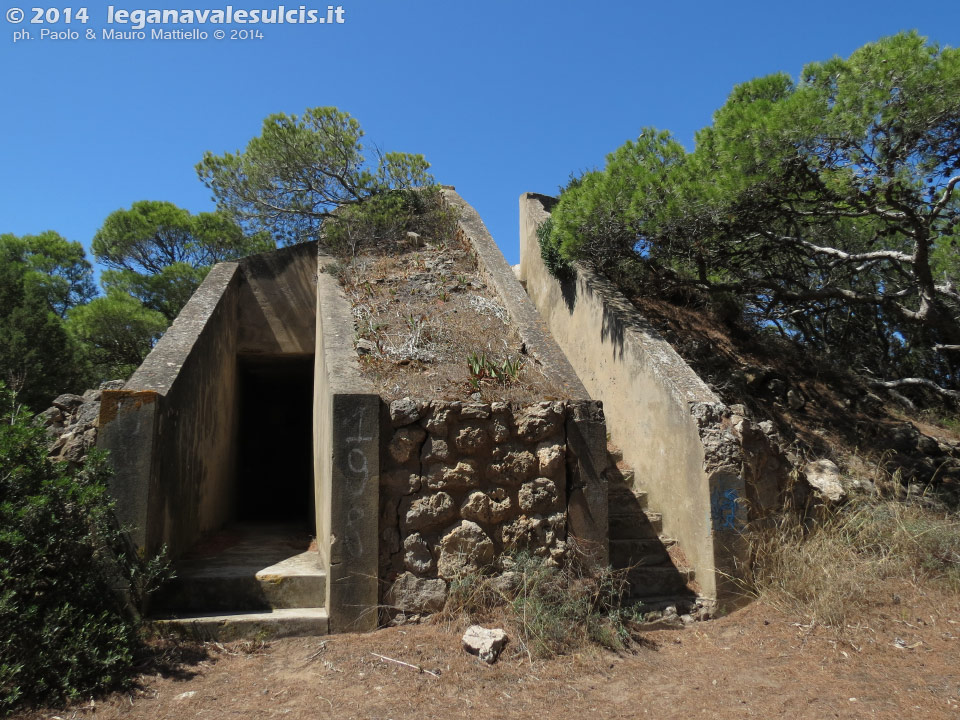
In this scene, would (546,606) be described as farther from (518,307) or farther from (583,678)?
(518,307)

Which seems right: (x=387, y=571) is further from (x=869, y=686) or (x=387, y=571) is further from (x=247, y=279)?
(x=247, y=279)

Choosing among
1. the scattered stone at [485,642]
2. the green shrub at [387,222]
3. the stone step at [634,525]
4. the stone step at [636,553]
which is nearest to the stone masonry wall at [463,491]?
the scattered stone at [485,642]

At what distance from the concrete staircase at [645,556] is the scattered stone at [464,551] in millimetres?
1067

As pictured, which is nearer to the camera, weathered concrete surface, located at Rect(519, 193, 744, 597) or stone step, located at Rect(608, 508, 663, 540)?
weathered concrete surface, located at Rect(519, 193, 744, 597)

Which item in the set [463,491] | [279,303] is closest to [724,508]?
[463,491]

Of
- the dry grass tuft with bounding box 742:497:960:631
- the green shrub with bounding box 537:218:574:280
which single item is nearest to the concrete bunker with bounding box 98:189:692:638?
the dry grass tuft with bounding box 742:497:960:631

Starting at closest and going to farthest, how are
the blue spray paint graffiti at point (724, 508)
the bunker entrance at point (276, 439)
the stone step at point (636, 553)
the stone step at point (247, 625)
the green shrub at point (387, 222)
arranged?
1. the stone step at point (247, 625)
2. the blue spray paint graffiti at point (724, 508)
3. the stone step at point (636, 553)
4. the green shrub at point (387, 222)
5. the bunker entrance at point (276, 439)

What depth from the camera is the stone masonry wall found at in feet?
14.5

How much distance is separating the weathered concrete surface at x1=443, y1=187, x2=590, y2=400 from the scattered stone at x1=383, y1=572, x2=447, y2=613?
164 cm

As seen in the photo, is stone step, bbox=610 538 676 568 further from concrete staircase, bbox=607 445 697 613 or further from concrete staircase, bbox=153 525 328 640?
concrete staircase, bbox=153 525 328 640

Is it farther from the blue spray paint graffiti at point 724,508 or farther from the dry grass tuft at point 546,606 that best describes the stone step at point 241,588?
the blue spray paint graffiti at point 724,508

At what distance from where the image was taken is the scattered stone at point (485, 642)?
3.99 meters

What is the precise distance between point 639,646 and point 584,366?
3776 mm

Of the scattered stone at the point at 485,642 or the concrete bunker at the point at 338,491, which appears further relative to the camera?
the concrete bunker at the point at 338,491
